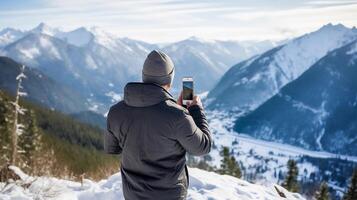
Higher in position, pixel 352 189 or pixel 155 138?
pixel 155 138

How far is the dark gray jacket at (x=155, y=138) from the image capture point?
462 centimetres

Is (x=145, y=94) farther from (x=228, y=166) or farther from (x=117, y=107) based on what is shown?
(x=228, y=166)

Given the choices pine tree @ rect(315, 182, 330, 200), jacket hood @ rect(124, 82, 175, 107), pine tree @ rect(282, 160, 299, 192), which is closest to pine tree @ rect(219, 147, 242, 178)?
pine tree @ rect(282, 160, 299, 192)

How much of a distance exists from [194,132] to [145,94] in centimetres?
66

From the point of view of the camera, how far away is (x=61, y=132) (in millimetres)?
109500

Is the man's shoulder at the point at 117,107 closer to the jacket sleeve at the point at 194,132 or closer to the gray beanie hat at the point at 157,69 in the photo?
the gray beanie hat at the point at 157,69

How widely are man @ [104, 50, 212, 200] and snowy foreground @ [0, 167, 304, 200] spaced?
4138 millimetres

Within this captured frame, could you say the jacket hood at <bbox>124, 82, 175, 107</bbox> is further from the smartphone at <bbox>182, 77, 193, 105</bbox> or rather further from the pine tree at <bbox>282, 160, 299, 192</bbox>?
the pine tree at <bbox>282, 160, 299, 192</bbox>

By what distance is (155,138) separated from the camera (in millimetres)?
4719

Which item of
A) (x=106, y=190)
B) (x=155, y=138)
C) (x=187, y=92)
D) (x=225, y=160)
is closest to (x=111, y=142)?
(x=155, y=138)

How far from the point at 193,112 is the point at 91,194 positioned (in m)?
5.35

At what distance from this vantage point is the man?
15.2 ft

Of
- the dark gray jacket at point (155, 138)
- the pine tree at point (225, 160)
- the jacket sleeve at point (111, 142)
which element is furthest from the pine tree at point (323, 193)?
the dark gray jacket at point (155, 138)

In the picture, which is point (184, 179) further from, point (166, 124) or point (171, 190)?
point (166, 124)
